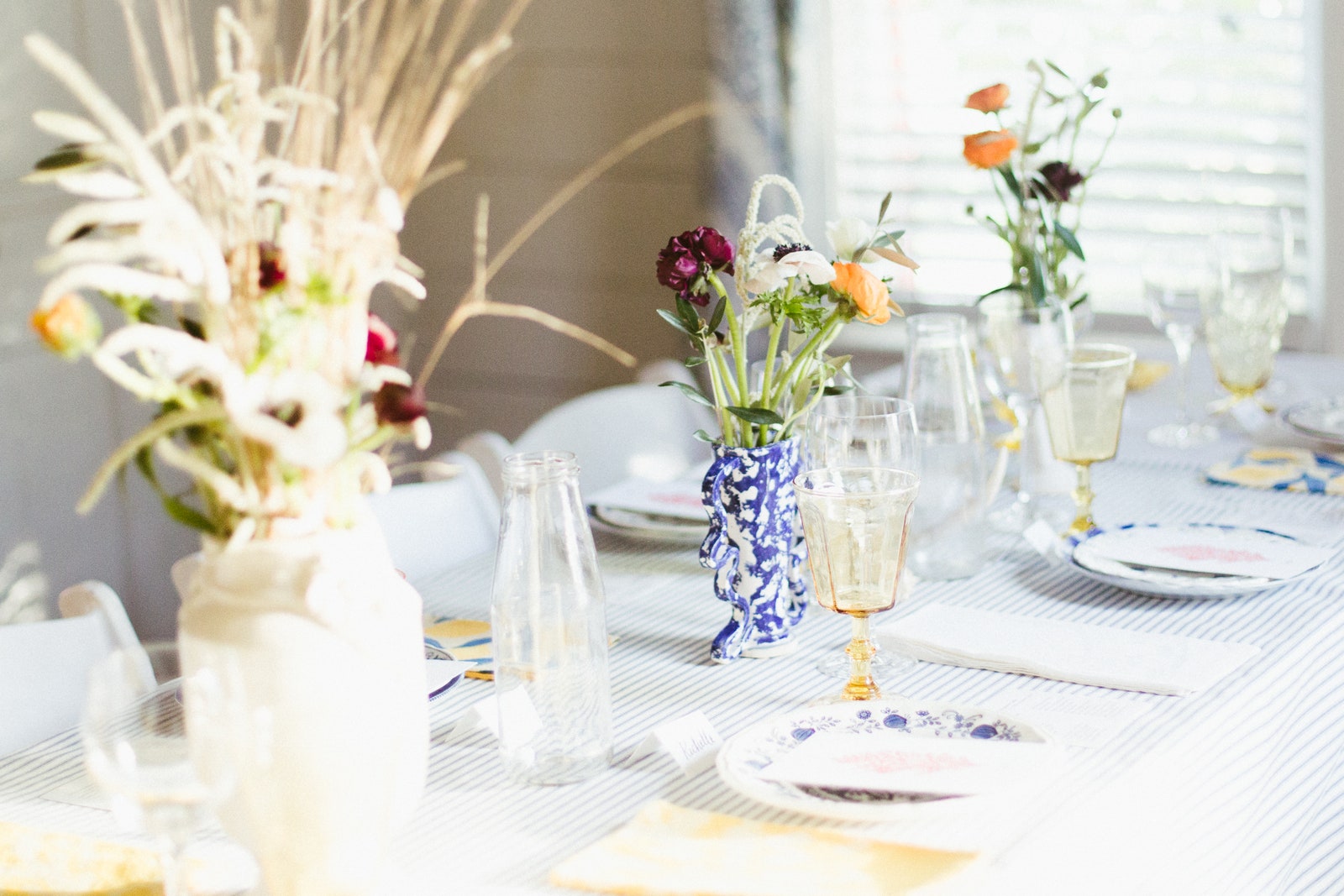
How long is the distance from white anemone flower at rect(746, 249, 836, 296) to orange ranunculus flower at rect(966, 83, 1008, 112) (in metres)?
0.55

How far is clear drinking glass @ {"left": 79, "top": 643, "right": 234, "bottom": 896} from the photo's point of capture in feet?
2.77

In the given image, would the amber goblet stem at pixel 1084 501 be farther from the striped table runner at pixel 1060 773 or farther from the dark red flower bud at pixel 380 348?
the dark red flower bud at pixel 380 348

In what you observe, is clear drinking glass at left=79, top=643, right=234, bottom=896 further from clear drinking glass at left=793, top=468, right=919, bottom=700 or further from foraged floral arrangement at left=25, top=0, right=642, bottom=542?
clear drinking glass at left=793, top=468, right=919, bottom=700

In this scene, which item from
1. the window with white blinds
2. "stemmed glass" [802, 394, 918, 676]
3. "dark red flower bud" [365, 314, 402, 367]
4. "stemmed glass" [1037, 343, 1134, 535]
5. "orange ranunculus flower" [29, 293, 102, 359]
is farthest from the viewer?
the window with white blinds

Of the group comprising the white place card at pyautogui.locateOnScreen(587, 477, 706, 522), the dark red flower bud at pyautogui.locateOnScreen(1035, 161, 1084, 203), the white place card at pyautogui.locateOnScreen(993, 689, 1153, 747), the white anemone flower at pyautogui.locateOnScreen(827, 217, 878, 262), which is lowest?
the white place card at pyautogui.locateOnScreen(993, 689, 1153, 747)

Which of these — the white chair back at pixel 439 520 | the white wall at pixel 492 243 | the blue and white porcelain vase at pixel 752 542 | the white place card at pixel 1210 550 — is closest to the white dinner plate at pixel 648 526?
the white chair back at pixel 439 520

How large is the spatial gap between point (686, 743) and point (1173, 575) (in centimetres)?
57

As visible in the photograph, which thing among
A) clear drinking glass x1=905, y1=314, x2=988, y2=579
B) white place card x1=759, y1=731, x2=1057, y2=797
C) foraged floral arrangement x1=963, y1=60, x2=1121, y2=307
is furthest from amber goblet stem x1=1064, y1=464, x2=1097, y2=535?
white place card x1=759, y1=731, x2=1057, y2=797

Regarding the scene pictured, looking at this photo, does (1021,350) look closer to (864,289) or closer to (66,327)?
(864,289)

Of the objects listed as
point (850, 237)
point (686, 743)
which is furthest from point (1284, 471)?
point (686, 743)

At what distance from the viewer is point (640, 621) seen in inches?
57.7

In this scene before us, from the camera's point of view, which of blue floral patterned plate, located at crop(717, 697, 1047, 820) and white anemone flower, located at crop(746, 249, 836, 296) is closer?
blue floral patterned plate, located at crop(717, 697, 1047, 820)

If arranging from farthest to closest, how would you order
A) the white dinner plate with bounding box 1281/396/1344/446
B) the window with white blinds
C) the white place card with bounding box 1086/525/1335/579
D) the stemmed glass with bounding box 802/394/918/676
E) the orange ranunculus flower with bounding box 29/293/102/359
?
1. the window with white blinds
2. the white dinner plate with bounding box 1281/396/1344/446
3. the white place card with bounding box 1086/525/1335/579
4. the stemmed glass with bounding box 802/394/918/676
5. the orange ranunculus flower with bounding box 29/293/102/359

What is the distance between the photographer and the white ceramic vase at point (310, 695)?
34.4 inches
